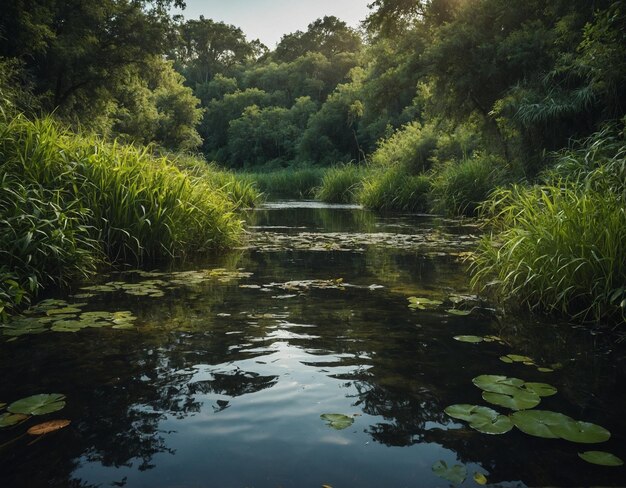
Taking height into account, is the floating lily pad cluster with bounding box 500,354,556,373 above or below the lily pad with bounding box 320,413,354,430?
above

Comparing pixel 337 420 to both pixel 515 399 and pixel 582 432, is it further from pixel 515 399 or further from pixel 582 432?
pixel 582 432

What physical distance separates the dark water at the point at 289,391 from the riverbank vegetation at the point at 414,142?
30.5 inches

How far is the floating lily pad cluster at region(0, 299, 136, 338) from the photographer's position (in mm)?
3478

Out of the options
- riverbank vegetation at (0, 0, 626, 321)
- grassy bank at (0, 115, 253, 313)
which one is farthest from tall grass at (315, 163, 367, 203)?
grassy bank at (0, 115, 253, 313)

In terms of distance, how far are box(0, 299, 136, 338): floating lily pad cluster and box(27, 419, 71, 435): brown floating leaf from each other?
4.61ft

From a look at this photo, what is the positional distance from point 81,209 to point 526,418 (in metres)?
4.65

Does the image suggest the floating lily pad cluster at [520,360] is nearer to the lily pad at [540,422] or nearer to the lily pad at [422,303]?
the lily pad at [540,422]

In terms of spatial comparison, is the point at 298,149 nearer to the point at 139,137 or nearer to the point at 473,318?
the point at 139,137

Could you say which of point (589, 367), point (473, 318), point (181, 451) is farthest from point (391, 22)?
point (181, 451)

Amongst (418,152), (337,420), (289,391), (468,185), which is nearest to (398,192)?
(418,152)

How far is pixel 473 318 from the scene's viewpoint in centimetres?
402

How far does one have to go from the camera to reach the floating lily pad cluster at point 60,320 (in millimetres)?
3478

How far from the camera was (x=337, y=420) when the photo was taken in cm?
229

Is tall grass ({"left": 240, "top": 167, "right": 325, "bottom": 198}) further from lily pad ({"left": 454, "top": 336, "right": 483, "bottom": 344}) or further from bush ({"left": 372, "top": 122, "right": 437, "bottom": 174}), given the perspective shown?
lily pad ({"left": 454, "top": 336, "right": 483, "bottom": 344})
